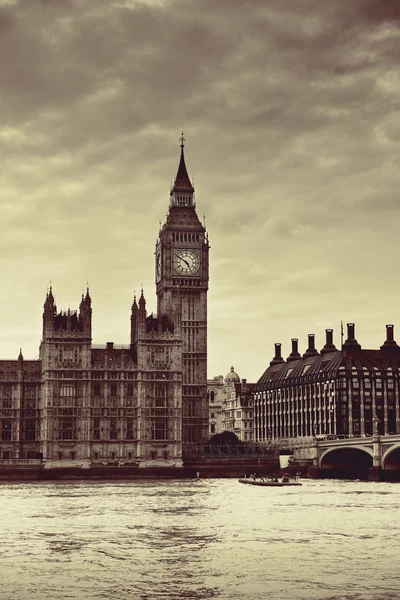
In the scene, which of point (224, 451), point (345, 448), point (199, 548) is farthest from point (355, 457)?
point (199, 548)

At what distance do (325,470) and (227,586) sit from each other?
412 ft

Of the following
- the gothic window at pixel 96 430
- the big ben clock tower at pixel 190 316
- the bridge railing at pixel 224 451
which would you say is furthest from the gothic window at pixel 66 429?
the big ben clock tower at pixel 190 316

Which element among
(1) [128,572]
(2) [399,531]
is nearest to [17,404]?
(2) [399,531]

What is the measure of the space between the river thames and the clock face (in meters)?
96.0

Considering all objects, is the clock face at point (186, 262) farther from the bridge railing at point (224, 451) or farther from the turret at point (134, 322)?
the bridge railing at point (224, 451)

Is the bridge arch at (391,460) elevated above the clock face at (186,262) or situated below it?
below

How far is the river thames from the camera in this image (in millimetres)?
46812

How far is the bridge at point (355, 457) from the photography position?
14800 cm

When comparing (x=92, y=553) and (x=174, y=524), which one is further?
(x=174, y=524)

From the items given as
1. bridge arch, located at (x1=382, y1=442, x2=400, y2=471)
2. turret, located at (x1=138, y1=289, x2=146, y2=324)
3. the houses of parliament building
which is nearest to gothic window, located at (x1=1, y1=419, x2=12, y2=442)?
the houses of parliament building

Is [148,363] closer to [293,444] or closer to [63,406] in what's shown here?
[63,406]

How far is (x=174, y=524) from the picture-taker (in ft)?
251

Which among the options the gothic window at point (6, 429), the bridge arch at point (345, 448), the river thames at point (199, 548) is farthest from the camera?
the gothic window at point (6, 429)

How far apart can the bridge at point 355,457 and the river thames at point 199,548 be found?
142 feet
